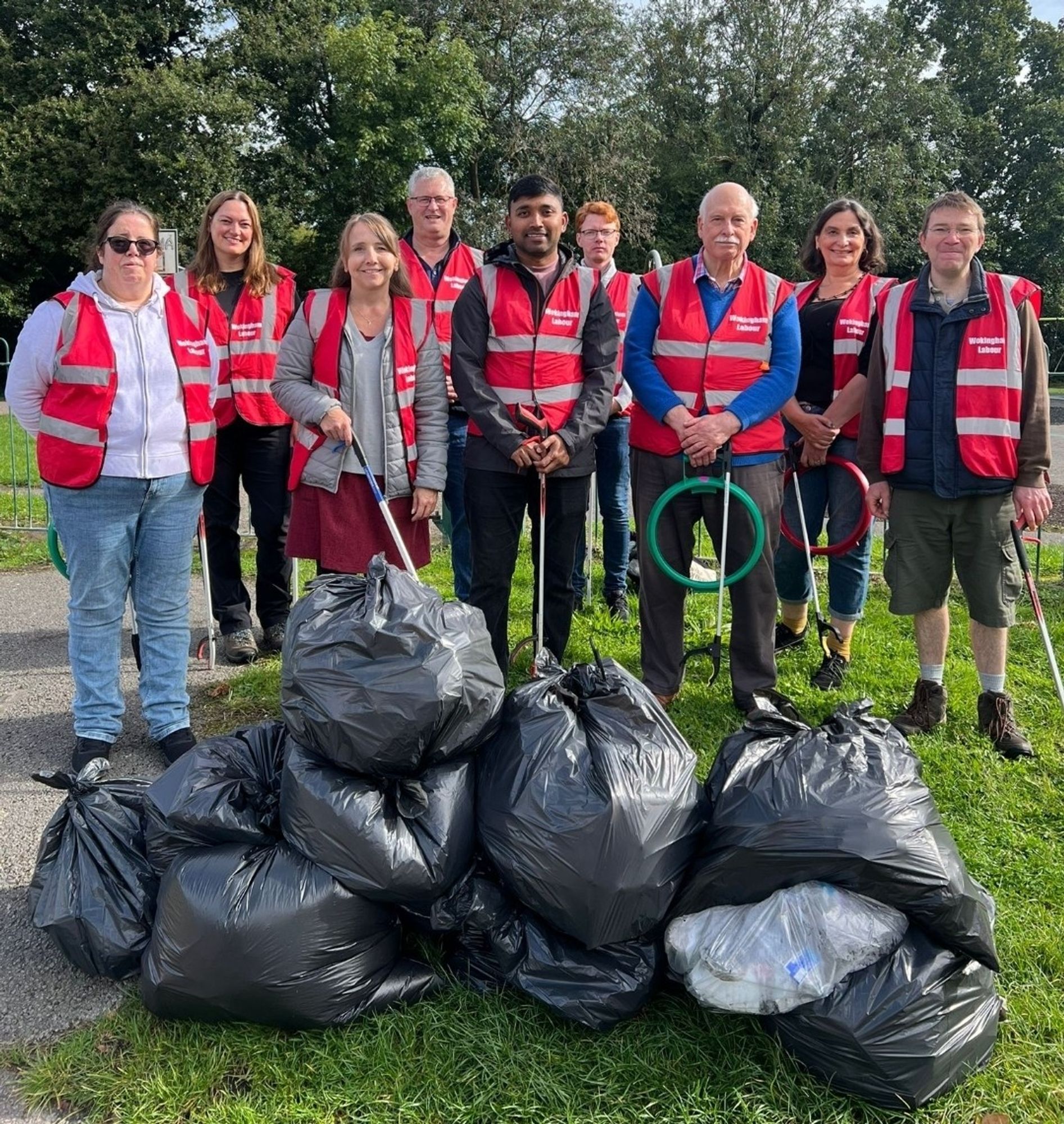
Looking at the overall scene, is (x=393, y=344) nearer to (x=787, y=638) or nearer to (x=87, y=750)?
(x=87, y=750)

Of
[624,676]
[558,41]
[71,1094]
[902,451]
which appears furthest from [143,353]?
[558,41]

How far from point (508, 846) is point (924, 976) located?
976mm

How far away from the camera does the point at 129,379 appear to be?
11.1 feet

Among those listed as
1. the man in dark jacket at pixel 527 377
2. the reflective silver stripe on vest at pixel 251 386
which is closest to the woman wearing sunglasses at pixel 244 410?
the reflective silver stripe on vest at pixel 251 386

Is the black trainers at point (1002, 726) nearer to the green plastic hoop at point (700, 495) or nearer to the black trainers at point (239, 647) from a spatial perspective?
the green plastic hoop at point (700, 495)

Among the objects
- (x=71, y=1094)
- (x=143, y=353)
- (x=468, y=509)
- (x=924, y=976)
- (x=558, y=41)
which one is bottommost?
(x=71, y=1094)

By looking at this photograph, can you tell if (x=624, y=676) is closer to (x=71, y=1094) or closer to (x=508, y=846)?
(x=508, y=846)

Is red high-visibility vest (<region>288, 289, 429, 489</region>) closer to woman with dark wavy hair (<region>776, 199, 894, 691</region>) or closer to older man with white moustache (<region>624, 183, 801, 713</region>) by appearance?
older man with white moustache (<region>624, 183, 801, 713</region>)

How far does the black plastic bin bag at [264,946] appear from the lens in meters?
2.25

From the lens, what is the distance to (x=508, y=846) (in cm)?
232

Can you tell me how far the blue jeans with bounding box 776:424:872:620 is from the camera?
14.9ft

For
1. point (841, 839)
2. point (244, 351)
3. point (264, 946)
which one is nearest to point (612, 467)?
point (244, 351)

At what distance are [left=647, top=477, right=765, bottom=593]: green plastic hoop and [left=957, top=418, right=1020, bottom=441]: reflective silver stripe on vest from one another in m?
0.83

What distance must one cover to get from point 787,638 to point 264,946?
3457mm
